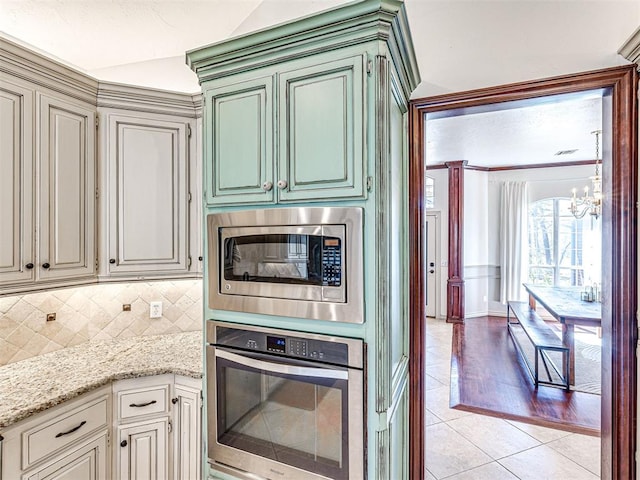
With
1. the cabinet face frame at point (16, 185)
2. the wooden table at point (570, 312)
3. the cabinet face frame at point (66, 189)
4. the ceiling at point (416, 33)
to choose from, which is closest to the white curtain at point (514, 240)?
the wooden table at point (570, 312)

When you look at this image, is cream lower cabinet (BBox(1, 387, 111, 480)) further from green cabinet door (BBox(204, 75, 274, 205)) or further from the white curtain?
the white curtain

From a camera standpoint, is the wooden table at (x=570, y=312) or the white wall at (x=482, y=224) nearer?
the wooden table at (x=570, y=312)

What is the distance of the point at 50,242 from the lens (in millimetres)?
1918

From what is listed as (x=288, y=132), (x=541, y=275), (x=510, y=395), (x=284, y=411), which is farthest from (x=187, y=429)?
(x=541, y=275)

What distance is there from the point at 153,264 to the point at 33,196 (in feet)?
2.26

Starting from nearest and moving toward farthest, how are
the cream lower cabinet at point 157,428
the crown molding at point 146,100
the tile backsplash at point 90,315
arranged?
the cream lower cabinet at point 157,428 < the tile backsplash at point 90,315 < the crown molding at point 146,100

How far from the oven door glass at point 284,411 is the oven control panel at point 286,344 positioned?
0.04 metres

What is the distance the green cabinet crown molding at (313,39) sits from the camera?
51.8 inches

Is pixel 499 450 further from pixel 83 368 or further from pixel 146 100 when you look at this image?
pixel 146 100

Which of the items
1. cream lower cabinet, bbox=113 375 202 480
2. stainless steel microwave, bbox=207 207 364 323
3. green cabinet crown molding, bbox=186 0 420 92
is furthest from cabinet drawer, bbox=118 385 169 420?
green cabinet crown molding, bbox=186 0 420 92

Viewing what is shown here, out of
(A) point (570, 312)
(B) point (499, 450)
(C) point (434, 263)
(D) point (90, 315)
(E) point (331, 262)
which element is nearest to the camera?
Result: (E) point (331, 262)

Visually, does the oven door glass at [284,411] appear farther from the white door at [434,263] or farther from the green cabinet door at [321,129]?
the white door at [434,263]

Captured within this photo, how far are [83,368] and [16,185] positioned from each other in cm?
97

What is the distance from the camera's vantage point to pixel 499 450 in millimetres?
2797
